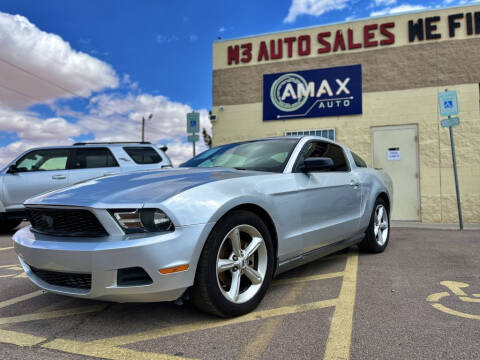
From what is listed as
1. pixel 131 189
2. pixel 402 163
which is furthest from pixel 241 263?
pixel 402 163

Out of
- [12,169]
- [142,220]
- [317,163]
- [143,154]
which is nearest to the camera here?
[142,220]

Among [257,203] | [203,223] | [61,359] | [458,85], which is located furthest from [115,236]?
[458,85]

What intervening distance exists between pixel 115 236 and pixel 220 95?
31.9 feet

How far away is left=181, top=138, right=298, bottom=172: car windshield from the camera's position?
11.1 ft

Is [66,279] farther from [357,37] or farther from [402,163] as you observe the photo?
[357,37]

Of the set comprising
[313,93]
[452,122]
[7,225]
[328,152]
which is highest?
[313,93]

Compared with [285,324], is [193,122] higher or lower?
higher

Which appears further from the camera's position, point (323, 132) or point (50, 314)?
point (323, 132)

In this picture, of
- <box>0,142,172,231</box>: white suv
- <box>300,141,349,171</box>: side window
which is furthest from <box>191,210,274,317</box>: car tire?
<box>0,142,172,231</box>: white suv

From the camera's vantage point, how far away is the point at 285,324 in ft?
8.11

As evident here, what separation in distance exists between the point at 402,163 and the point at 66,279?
359 inches

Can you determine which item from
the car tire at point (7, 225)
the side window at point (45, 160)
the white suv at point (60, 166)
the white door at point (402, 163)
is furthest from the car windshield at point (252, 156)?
the white door at point (402, 163)

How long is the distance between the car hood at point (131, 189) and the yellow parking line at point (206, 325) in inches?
32.5

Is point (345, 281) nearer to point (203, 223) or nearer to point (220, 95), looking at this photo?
point (203, 223)
